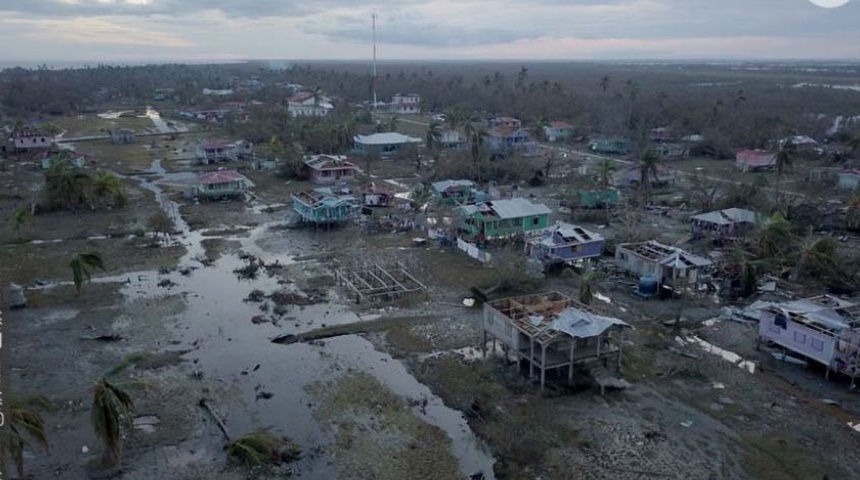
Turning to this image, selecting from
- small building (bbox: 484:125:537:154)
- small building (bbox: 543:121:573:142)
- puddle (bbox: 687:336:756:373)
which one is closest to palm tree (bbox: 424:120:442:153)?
small building (bbox: 484:125:537:154)

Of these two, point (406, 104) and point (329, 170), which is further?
point (406, 104)

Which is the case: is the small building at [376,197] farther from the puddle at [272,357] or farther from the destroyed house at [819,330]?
the destroyed house at [819,330]

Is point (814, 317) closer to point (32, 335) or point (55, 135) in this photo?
point (32, 335)

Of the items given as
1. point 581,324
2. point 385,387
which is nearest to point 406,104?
point 385,387

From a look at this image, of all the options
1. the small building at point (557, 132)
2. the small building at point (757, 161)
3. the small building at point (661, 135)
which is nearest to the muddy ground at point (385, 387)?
the small building at point (757, 161)

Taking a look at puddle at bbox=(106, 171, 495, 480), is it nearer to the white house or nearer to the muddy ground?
the muddy ground

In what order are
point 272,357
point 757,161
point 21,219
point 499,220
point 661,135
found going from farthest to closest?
point 661,135
point 757,161
point 21,219
point 499,220
point 272,357

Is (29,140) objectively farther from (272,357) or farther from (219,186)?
(272,357)
